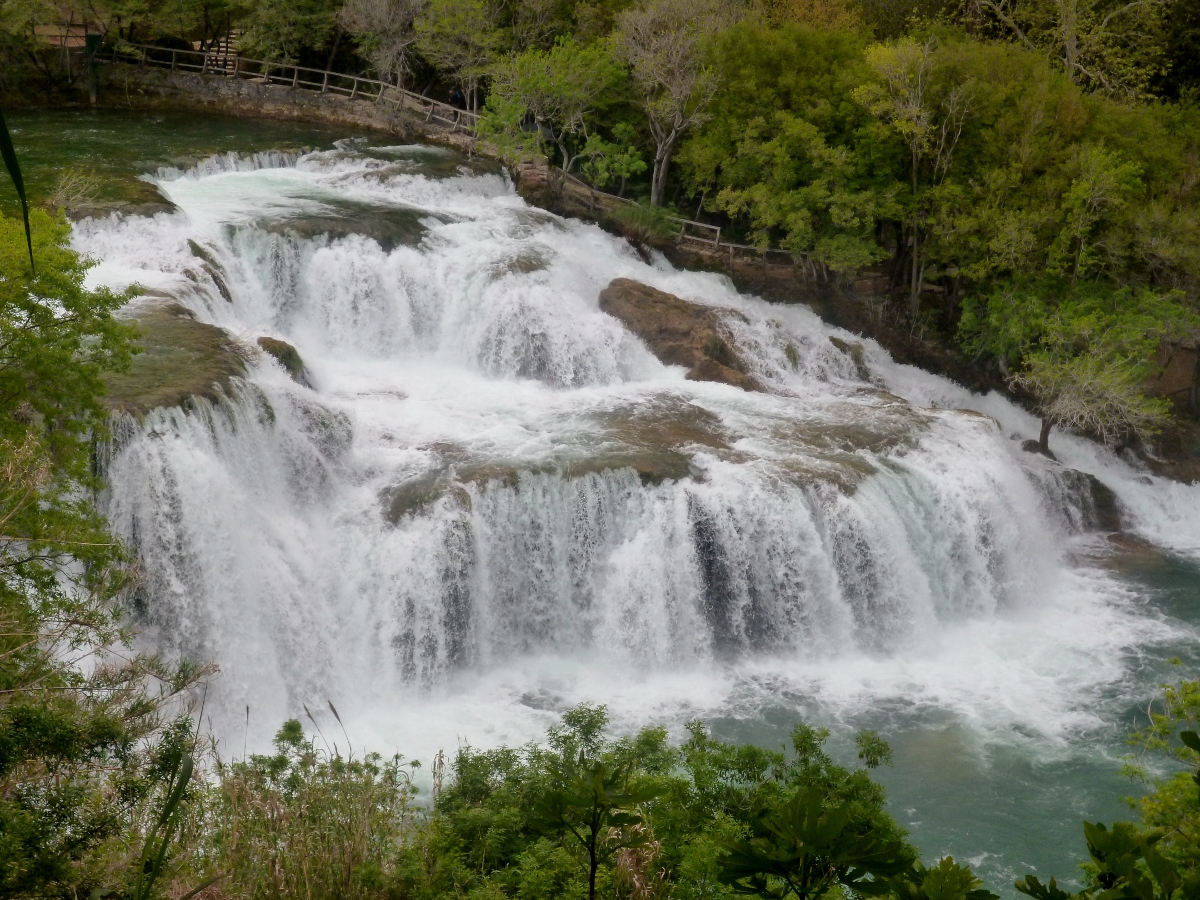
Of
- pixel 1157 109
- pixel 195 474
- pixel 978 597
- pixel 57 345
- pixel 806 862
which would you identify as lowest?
pixel 978 597

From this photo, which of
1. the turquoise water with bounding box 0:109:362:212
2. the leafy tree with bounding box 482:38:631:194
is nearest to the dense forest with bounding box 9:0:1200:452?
the leafy tree with bounding box 482:38:631:194

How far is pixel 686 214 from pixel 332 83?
13273 millimetres

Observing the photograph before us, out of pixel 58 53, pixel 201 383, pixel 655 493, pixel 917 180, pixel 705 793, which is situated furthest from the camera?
pixel 58 53

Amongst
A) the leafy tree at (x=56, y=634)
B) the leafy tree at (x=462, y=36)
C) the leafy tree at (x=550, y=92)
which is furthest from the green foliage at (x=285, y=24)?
the leafy tree at (x=56, y=634)

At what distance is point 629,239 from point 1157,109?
14160 millimetres

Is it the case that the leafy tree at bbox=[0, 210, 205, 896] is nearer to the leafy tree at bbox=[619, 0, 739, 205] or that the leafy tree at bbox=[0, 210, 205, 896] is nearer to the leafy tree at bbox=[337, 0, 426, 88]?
the leafy tree at bbox=[619, 0, 739, 205]

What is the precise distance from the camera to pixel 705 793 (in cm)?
897

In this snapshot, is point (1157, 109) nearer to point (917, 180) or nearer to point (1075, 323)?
point (917, 180)

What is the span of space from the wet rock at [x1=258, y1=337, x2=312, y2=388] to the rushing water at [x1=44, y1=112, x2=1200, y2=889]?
1.69ft

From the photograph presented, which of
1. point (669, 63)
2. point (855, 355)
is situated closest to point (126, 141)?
point (669, 63)

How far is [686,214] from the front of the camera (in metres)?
30.7

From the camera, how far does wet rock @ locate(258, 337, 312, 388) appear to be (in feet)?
60.1

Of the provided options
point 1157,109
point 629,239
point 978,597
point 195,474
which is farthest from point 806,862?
point 1157,109

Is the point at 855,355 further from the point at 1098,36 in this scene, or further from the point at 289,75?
the point at 289,75
